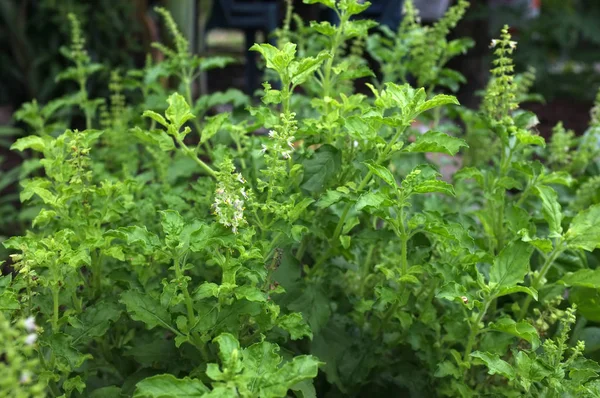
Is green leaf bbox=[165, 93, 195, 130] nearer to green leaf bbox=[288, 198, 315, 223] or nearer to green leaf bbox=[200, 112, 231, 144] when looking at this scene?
green leaf bbox=[200, 112, 231, 144]

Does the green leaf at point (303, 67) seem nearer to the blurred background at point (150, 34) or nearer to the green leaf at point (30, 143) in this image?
the green leaf at point (30, 143)

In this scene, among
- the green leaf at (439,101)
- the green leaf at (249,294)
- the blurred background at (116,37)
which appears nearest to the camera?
the green leaf at (249,294)

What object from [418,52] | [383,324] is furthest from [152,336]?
[418,52]

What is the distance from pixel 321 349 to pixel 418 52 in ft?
3.56

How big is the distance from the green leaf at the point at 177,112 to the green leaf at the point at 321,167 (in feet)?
0.94

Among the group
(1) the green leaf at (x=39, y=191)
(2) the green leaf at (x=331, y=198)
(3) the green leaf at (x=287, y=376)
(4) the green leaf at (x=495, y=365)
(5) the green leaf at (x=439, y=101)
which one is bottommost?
(4) the green leaf at (x=495, y=365)

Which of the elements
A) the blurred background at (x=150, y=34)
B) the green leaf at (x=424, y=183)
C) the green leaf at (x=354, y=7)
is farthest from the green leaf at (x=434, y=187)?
Answer: the blurred background at (x=150, y=34)

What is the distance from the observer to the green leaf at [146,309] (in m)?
1.35

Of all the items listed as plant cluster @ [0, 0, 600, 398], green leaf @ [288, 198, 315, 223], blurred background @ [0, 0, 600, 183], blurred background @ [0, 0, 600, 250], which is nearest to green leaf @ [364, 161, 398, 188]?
plant cluster @ [0, 0, 600, 398]

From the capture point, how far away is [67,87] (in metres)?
4.46

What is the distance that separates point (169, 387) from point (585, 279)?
983mm

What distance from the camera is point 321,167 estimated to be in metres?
1.52

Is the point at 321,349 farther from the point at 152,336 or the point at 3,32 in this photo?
the point at 3,32

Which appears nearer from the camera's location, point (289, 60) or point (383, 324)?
point (289, 60)
